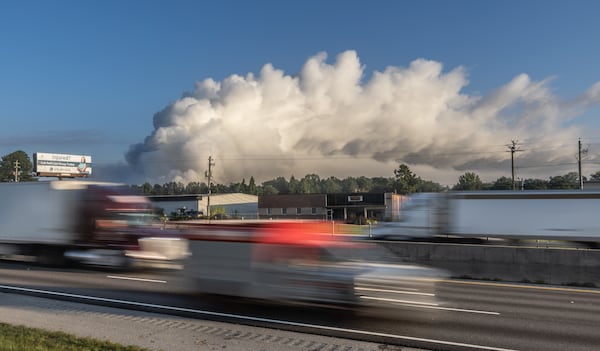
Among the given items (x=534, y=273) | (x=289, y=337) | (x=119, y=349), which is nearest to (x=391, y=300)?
(x=289, y=337)

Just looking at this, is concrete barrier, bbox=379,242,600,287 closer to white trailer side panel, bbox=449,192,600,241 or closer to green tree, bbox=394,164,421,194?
white trailer side panel, bbox=449,192,600,241

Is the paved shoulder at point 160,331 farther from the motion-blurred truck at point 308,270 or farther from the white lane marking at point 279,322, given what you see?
the motion-blurred truck at point 308,270

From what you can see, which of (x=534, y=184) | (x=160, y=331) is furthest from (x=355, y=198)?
(x=160, y=331)

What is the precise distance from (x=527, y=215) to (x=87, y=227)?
66.9 feet

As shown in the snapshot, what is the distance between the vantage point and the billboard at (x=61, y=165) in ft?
216

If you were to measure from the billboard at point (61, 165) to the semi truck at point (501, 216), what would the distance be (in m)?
55.5

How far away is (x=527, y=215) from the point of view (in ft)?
80.8

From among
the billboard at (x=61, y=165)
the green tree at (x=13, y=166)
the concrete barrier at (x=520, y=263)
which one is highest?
the green tree at (x=13, y=166)

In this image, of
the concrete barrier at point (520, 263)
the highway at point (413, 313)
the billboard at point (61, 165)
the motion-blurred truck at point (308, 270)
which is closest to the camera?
the highway at point (413, 313)

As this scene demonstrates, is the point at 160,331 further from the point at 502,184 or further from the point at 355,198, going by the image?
the point at 502,184

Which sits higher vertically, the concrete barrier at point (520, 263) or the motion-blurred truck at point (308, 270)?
the motion-blurred truck at point (308, 270)

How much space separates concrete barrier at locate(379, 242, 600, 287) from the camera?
14.3 meters

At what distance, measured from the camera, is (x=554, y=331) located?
7.83 metres

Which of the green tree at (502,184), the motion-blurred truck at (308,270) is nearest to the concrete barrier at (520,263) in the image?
the motion-blurred truck at (308,270)
